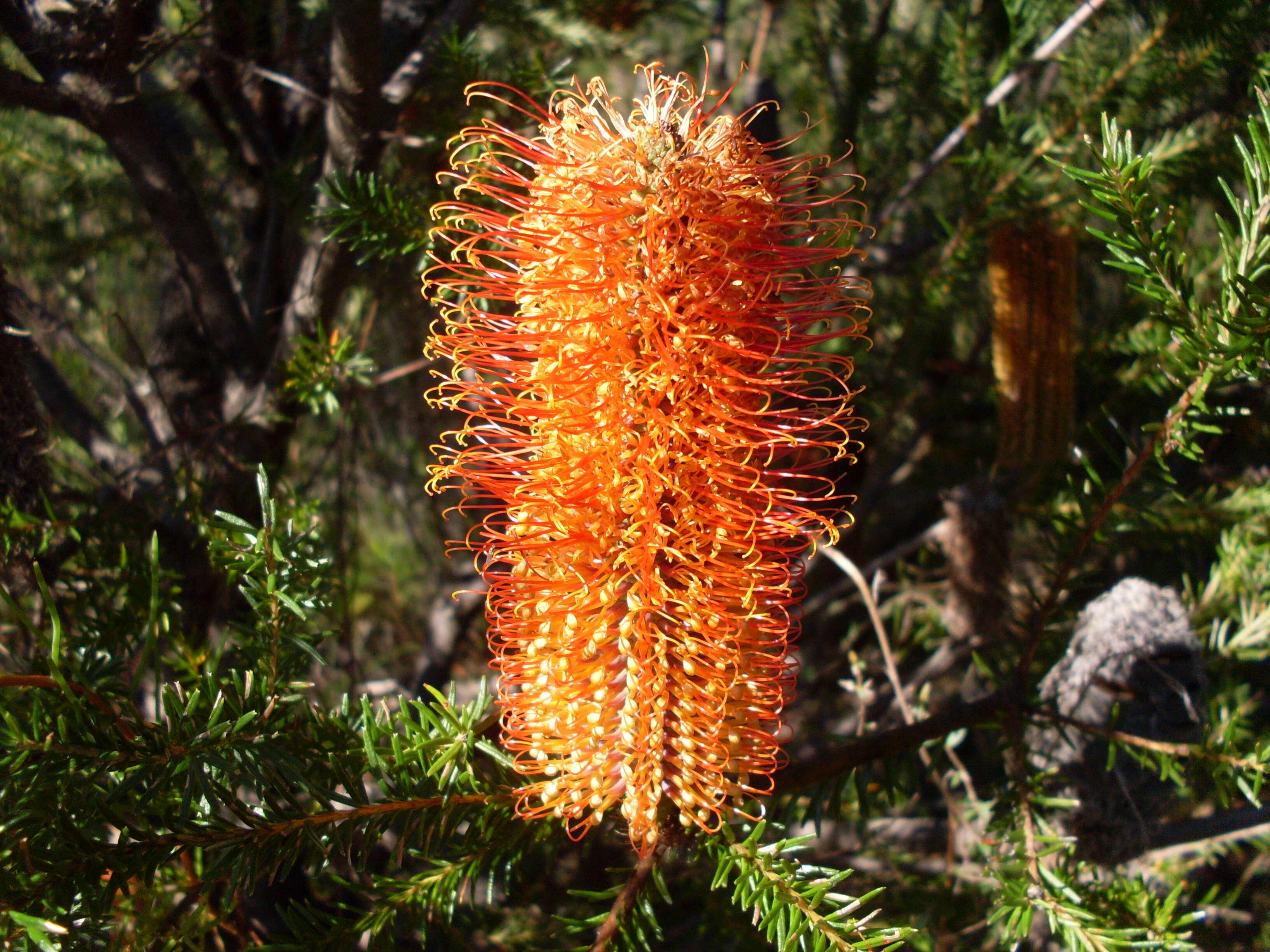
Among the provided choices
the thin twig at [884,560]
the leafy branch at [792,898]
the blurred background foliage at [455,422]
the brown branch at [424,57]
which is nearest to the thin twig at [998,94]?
the blurred background foliage at [455,422]

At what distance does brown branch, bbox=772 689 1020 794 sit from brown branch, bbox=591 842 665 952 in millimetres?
139

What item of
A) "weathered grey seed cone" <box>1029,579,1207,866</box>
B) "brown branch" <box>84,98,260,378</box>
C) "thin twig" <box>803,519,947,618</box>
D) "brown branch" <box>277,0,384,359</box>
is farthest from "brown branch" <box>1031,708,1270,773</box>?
"brown branch" <box>84,98,260,378</box>

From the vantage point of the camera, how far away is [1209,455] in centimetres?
139

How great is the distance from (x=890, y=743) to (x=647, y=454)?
394 millimetres

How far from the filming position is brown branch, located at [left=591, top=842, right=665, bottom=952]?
24.1 inches

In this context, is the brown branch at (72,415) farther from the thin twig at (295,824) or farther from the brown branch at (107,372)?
the thin twig at (295,824)

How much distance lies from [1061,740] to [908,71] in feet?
3.53

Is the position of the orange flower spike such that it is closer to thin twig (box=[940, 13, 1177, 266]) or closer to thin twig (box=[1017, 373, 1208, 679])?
thin twig (box=[1017, 373, 1208, 679])

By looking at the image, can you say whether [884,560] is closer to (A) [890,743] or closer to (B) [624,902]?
(A) [890,743]

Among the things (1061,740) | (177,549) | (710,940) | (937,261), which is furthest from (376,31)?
(710,940)

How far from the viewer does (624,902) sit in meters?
0.62

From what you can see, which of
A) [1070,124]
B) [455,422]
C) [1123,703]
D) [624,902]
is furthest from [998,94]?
[624,902]

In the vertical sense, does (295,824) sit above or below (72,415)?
below

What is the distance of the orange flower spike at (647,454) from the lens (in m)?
0.59
